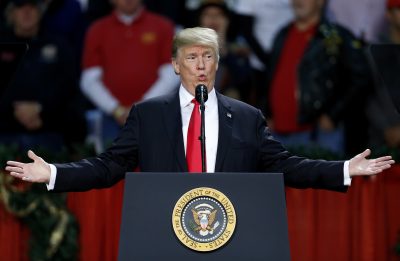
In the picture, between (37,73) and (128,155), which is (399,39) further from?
(128,155)

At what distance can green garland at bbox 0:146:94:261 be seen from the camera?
7320 mm

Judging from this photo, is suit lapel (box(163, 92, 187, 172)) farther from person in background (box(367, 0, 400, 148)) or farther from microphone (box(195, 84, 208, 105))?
person in background (box(367, 0, 400, 148))

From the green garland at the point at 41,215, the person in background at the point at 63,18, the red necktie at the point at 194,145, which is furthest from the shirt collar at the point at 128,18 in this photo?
the red necktie at the point at 194,145

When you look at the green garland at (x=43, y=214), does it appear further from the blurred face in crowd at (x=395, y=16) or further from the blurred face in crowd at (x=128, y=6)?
the blurred face in crowd at (x=128, y=6)

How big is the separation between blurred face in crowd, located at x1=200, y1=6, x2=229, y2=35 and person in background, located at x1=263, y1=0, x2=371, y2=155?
48 centimetres

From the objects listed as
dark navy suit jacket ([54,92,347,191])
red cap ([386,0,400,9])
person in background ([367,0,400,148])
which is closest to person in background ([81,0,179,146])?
person in background ([367,0,400,148])

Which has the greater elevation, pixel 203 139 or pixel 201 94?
pixel 201 94

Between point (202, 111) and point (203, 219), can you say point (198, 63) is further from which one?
point (203, 219)

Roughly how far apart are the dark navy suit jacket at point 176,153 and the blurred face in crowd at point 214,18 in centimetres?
391

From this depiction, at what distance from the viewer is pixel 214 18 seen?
9.27 meters

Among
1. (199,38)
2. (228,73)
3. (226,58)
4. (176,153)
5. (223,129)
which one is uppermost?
(226,58)

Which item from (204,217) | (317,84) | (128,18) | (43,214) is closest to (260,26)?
(317,84)

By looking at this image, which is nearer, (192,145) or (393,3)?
(192,145)

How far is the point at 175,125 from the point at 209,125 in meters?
0.16
